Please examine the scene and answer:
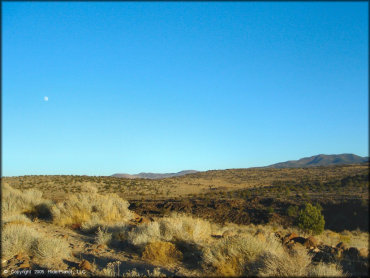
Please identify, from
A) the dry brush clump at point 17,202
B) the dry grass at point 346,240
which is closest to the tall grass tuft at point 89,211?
the dry brush clump at point 17,202

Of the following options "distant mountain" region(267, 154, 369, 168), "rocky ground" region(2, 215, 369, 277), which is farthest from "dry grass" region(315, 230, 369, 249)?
"distant mountain" region(267, 154, 369, 168)

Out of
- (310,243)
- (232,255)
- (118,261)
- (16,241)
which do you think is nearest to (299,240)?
(310,243)

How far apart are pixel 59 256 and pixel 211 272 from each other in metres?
4.08

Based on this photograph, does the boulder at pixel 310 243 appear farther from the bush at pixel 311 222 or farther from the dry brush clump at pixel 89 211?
the dry brush clump at pixel 89 211

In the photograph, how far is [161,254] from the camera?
7.21 meters

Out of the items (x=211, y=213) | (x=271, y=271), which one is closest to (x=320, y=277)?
(x=271, y=271)

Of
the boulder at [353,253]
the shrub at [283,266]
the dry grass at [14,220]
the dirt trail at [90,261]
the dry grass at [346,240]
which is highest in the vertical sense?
the shrub at [283,266]

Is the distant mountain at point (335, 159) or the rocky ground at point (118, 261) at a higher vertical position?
the distant mountain at point (335, 159)

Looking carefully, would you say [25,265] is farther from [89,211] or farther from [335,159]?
[335,159]

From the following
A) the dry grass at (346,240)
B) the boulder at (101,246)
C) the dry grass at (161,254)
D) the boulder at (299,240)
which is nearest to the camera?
the dry grass at (161,254)

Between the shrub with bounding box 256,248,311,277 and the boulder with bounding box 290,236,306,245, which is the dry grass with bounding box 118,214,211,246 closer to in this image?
the boulder with bounding box 290,236,306,245

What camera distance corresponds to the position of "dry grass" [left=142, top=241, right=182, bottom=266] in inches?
278

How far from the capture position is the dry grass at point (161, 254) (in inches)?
Answer: 278

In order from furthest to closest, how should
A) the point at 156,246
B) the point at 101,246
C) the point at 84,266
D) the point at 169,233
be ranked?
the point at 169,233 < the point at 101,246 < the point at 156,246 < the point at 84,266
